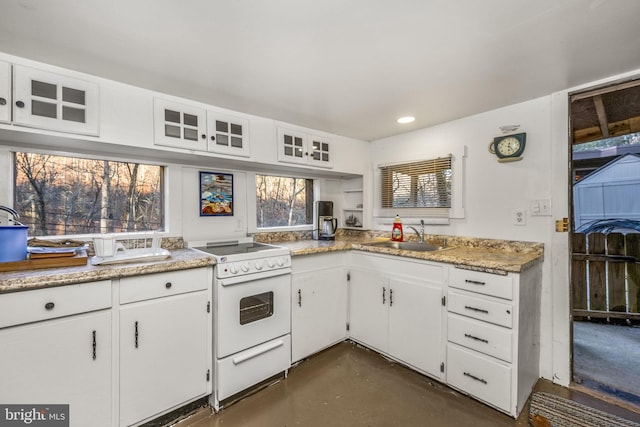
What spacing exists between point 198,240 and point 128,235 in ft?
1.65

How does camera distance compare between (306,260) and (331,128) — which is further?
(331,128)

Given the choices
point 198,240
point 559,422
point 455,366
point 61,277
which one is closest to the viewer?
point 61,277

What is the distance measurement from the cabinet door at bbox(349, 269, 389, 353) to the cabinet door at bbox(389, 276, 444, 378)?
0.22 ft

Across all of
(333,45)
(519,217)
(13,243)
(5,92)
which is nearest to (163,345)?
(13,243)

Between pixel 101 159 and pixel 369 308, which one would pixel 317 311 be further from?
pixel 101 159

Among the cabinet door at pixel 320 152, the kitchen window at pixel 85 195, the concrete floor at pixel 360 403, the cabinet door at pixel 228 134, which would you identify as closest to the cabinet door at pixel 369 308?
the concrete floor at pixel 360 403

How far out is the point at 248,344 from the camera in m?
1.90

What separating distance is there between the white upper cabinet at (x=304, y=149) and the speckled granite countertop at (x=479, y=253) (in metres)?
0.84

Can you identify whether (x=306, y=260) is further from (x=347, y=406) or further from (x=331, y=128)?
(x=331, y=128)

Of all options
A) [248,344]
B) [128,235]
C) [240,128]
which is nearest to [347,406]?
[248,344]

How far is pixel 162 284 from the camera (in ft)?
5.24

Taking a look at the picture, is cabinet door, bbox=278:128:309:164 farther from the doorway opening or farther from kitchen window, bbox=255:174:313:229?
the doorway opening

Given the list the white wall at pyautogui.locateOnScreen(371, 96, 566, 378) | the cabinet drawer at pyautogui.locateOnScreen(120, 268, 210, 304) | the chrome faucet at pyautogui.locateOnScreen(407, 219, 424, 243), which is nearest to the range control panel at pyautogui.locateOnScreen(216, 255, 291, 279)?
the cabinet drawer at pyautogui.locateOnScreen(120, 268, 210, 304)

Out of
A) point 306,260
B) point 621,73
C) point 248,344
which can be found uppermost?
point 621,73
